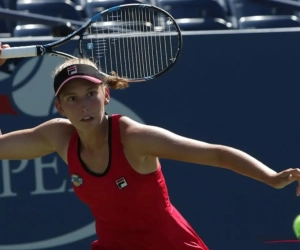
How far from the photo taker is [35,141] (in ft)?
12.3

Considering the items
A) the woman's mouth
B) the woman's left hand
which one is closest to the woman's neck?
the woman's mouth

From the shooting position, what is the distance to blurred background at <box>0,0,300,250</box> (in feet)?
18.1

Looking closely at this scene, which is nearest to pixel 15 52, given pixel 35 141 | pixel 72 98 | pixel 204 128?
pixel 35 141

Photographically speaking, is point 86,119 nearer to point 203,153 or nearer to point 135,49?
point 203,153

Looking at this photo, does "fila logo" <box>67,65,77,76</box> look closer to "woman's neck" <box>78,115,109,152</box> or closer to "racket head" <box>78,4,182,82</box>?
"woman's neck" <box>78,115,109,152</box>

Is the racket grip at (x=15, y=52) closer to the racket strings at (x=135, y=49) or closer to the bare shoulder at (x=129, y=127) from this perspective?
the bare shoulder at (x=129, y=127)

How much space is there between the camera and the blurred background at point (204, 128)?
5.53 m

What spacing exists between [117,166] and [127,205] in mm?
161

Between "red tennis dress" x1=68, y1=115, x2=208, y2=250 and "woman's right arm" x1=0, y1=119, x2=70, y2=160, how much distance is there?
Result: 0.11m

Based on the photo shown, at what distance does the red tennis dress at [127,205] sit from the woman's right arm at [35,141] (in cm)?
11

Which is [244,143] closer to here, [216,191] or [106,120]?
[216,191]

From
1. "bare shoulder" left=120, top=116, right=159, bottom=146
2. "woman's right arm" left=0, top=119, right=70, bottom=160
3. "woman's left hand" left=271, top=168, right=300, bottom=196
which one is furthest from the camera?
"woman's right arm" left=0, top=119, right=70, bottom=160

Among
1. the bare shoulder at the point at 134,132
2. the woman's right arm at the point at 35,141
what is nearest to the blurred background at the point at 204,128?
the woman's right arm at the point at 35,141

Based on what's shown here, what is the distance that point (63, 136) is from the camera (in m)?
3.71
